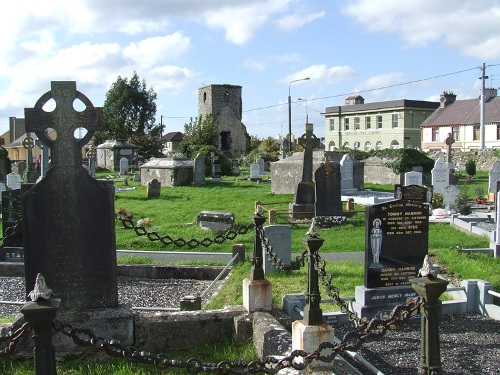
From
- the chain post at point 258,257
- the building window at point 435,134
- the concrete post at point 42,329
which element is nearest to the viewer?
the concrete post at point 42,329

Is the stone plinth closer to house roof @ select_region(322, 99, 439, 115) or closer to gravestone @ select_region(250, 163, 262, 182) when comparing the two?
gravestone @ select_region(250, 163, 262, 182)

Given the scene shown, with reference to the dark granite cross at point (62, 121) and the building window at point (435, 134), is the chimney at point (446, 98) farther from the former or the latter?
the dark granite cross at point (62, 121)

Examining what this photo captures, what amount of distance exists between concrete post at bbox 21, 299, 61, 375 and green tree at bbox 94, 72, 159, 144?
2404 inches

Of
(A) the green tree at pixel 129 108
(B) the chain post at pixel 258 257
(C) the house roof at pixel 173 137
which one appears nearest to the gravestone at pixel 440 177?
(B) the chain post at pixel 258 257

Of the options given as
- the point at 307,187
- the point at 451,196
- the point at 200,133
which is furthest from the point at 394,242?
the point at 200,133

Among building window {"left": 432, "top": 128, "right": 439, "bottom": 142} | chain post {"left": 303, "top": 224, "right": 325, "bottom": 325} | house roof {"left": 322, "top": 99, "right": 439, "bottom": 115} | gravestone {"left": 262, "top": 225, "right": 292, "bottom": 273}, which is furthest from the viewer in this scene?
house roof {"left": 322, "top": 99, "right": 439, "bottom": 115}

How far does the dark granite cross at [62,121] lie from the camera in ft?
17.7

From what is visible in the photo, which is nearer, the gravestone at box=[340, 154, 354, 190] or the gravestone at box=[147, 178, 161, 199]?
the gravestone at box=[147, 178, 161, 199]

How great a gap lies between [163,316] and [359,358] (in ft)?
6.57

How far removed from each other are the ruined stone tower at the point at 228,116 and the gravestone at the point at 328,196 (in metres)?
41.3

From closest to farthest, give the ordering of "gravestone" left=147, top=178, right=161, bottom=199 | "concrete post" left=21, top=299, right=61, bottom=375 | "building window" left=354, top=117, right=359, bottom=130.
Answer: "concrete post" left=21, top=299, right=61, bottom=375
"gravestone" left=147, top=178, right=161, bottom=199
"building window" left=354, top=117, right=359, bottom=130

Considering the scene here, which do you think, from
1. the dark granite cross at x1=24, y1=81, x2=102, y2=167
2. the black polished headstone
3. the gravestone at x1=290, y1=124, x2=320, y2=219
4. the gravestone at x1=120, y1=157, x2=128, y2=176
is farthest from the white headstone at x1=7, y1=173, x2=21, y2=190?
the black polished headstone

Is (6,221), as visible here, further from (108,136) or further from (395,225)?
(108,136)

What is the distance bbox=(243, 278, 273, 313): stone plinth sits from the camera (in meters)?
6.09
